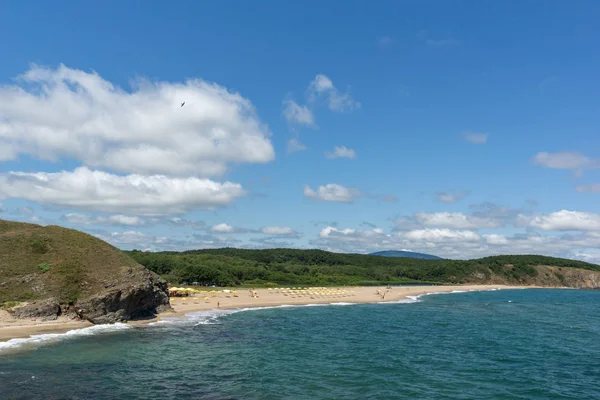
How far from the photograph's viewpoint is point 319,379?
30250mm

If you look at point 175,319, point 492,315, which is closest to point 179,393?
point 175,319

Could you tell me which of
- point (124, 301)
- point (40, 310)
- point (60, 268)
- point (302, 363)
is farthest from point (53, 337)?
point (302, 363)

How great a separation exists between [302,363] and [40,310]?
31.1 meters

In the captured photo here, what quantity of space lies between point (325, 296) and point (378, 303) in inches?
572

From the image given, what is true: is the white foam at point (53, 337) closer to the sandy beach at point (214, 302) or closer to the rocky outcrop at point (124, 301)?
the sandy beach at point (214, 302)

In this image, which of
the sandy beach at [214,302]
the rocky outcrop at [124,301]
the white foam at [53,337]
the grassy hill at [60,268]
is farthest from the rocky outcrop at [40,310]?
the white foam at [53,337]

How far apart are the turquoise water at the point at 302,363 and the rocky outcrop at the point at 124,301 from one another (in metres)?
4.44

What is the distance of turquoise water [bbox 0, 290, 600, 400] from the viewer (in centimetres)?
2733

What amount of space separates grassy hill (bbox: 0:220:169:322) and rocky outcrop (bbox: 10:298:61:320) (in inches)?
38.7

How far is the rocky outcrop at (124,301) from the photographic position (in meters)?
48.5

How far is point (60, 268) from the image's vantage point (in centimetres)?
5062

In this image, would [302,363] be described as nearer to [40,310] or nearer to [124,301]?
[124,301]

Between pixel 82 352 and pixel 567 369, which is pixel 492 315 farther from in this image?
pixel 82 352

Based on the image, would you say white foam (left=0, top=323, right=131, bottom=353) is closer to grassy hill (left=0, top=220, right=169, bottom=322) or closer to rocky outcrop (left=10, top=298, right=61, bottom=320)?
grassy hill (left=0, top=220, right=169, bottom=322)
